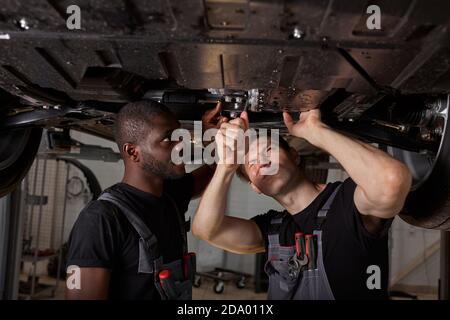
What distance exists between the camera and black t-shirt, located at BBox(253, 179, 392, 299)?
4.26 ft

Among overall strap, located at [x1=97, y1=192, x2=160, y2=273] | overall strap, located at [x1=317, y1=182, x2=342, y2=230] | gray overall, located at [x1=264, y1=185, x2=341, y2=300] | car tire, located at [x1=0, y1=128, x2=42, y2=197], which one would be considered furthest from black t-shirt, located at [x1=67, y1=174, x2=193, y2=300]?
car tire, located at [x1=0, y1=128, x2=42, y2=197]

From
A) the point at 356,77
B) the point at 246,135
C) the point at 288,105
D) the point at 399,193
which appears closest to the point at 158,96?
the point at 246,135

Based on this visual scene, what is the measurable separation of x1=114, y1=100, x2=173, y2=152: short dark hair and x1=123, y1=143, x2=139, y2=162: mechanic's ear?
0.05ft

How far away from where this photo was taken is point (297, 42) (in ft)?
2.82

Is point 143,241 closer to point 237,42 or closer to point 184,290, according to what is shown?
point 184,290

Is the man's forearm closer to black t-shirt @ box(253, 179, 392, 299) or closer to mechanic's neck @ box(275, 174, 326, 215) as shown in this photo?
mechanic's neck @ box(275, 174, 326, 215)

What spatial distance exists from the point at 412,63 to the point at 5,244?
3.32 metres

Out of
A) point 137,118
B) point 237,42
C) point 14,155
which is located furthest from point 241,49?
point 14,155

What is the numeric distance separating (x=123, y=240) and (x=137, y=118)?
40 centimetres

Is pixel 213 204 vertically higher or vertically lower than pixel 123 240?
higher

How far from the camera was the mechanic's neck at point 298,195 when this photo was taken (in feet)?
4.99

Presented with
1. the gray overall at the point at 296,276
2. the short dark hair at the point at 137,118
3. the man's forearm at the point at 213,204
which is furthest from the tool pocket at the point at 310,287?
the short dark hair at the point at 137,118

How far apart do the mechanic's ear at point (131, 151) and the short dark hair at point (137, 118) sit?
0.01 m

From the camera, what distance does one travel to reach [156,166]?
1438mm
